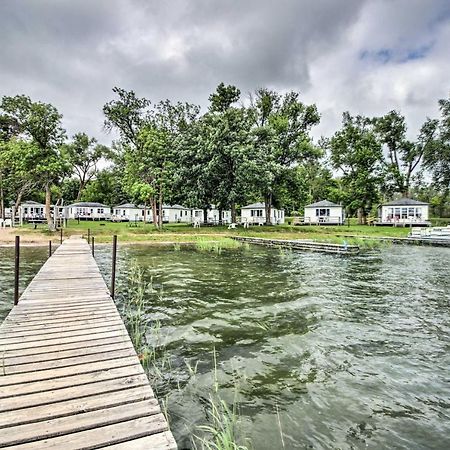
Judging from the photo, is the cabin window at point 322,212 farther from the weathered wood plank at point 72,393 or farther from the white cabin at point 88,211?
the weathered wood plank at point 72,393

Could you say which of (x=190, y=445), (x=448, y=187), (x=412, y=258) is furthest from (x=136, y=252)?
(x=448, y=187)

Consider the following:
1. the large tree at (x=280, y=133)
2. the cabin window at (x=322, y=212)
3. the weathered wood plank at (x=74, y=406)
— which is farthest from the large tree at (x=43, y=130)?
the cabin window at (x=322, y=212)

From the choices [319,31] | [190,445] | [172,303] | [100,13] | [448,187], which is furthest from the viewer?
[448,187]

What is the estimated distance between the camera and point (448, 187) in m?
41.6

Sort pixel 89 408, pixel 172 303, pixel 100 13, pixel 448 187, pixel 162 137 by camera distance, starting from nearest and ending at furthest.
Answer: pixel 89 408 < pixel 172 303 < pixel 100 13 < pixel 162 137 < pixel 448 187

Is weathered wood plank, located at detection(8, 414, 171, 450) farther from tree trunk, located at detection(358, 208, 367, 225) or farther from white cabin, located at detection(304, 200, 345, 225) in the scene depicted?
tree trunk, located at detection(358, 208, 367, 225)

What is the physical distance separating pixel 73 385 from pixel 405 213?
151 ft

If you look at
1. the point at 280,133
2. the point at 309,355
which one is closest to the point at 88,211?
the point at 280,133

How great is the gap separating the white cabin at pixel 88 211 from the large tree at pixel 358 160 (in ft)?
120

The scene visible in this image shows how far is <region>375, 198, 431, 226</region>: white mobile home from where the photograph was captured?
40.2m

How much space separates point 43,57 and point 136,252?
1744cm

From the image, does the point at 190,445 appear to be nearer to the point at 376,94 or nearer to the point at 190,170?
the point at 190,170

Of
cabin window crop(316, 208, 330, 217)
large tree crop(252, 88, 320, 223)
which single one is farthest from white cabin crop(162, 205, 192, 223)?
cabin window crop(316, 208, 330, 217)

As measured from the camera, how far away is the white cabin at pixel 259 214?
47281mm
